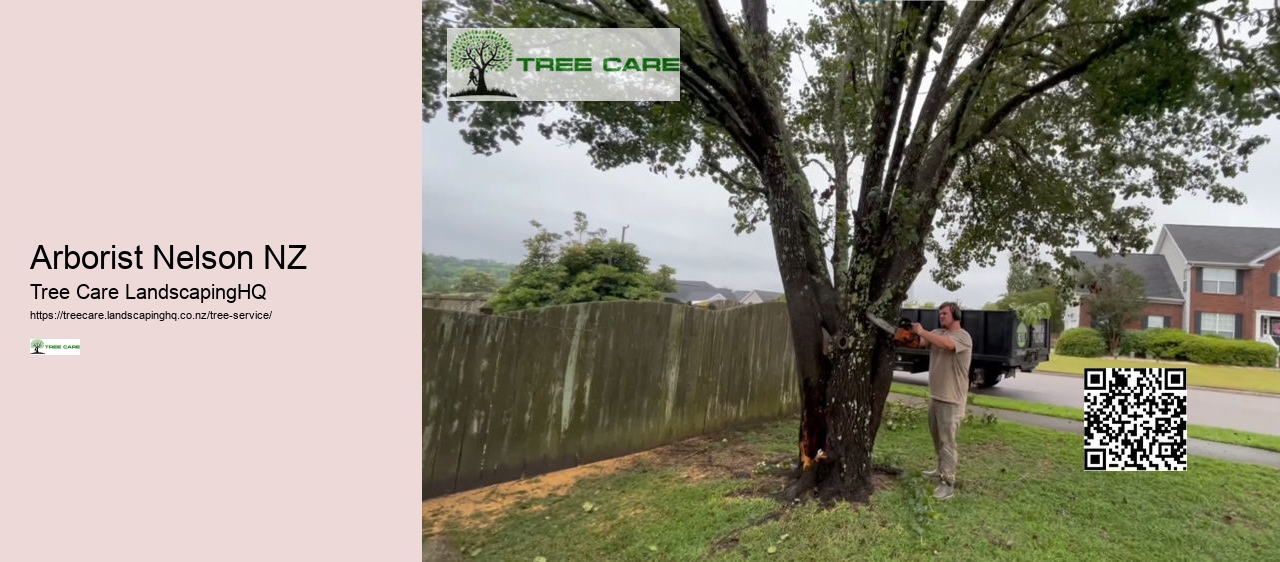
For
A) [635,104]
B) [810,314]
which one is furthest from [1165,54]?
[635,104]

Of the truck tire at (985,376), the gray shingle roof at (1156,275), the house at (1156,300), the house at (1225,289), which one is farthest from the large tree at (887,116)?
the gray shingle roof at (1156,275)

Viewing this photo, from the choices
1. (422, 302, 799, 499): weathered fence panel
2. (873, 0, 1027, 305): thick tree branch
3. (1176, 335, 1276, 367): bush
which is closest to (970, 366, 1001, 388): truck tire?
(422, 302, 799, 499): weathered fence panel

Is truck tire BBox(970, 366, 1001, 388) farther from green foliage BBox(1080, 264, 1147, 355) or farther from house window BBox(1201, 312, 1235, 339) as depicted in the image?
house window BBox(1201, 312, 1235, 339)

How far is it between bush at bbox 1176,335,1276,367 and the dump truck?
29.1ft

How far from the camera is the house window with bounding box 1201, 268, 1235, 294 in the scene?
Result: 63.3 ft

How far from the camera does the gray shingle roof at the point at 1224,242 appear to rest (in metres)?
19.4

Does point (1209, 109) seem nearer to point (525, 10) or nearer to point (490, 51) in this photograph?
point (525, 10)

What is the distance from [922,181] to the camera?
12.3 feet

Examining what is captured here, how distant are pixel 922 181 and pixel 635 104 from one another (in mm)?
2173

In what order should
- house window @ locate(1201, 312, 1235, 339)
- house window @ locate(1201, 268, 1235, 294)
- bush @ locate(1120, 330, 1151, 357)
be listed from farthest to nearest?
1. house window @ locate(1201, 268, 1235, 294)
2. house window @ locate(1201, 312, 1235, 339)
3. bush @ locate(1120, 330, 1151, 357)

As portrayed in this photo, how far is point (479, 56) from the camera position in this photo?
3660 mm

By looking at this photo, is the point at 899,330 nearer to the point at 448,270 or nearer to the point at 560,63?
the point at 560,63

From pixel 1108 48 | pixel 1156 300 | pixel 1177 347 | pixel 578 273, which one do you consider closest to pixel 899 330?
pixel 1108 48

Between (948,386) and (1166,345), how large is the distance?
1816 centimetres
